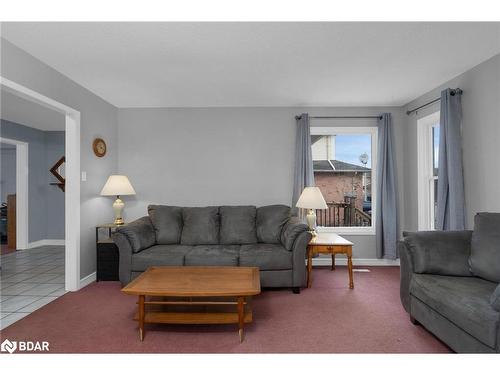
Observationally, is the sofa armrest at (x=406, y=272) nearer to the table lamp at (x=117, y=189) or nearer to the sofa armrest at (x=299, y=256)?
the sofa armrest at (x=299, y=256)

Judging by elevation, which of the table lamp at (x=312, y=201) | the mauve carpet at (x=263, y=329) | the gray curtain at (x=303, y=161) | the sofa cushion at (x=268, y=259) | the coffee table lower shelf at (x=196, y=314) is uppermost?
the gray curtain at (x=303, y=161)

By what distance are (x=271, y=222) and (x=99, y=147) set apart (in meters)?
2.57

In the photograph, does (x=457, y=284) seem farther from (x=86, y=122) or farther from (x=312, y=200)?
(x=86, y=122)

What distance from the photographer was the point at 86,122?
349 cm

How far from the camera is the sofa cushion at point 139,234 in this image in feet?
10.5

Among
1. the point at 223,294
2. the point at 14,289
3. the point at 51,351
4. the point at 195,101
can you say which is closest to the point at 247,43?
the point at 195,101

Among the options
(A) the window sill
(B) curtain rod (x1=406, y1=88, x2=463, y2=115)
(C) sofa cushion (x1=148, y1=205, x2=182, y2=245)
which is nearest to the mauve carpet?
(C) sofa cushion (x1=148, y1=205, x2=182, y2=245)

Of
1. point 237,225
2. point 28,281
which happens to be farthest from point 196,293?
point 28,281

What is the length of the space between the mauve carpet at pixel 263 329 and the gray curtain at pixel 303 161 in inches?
61.0

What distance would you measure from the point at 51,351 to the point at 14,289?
5.84 feet

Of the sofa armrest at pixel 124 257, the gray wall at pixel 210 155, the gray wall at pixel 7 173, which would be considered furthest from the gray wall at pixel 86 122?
the gray wall at pixel 7 173

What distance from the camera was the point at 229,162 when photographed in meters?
4.25

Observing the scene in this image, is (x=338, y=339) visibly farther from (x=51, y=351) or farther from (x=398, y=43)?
(x=398, y=43)

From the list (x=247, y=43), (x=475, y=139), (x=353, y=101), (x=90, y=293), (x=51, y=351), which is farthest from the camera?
(x=353, y=101)
